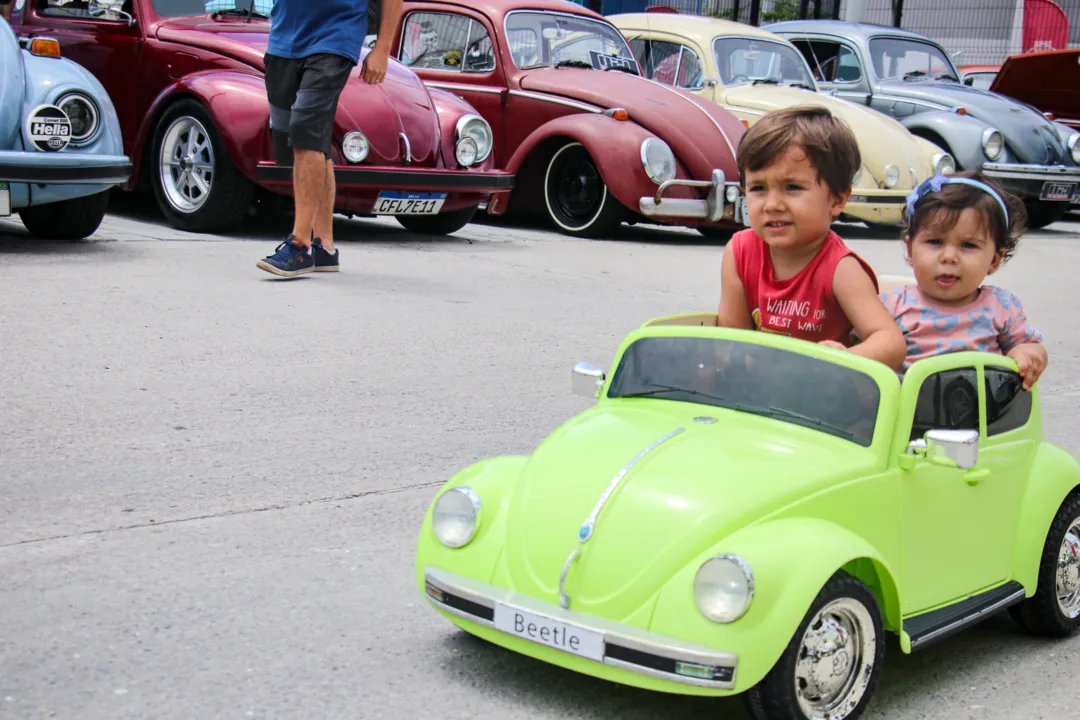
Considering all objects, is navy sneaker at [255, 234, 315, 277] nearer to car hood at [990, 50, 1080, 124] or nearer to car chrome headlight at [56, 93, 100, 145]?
car chrome headlight at [56, 93, 100, 145]

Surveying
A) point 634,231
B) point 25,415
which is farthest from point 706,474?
point 634,231

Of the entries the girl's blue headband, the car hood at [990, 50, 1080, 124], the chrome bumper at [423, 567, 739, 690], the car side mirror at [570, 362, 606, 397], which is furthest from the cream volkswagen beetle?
the chrome bumper at [423, 567, 739, 690]

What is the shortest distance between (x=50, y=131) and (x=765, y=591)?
5.70 meters

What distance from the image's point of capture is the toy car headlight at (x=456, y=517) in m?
2.75

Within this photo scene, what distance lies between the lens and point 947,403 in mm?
3076

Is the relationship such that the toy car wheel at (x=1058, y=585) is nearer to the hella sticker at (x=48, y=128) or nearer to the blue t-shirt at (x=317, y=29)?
the blue t-shirt at (x=317, y=29)

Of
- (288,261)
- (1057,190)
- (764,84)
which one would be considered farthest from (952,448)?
(1057,190)

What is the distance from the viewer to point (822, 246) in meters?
3.38

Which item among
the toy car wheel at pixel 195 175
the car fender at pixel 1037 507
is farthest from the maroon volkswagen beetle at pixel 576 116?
the car fender at pixel 1037 507

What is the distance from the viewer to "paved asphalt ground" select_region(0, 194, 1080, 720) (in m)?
2.69

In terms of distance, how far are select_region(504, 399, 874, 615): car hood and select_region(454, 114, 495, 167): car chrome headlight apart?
6412mm

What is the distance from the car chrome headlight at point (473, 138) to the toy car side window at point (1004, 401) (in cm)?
618

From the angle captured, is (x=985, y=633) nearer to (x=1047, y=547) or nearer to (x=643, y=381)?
(x=1047, y=547)

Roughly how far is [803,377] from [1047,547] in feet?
2.65
